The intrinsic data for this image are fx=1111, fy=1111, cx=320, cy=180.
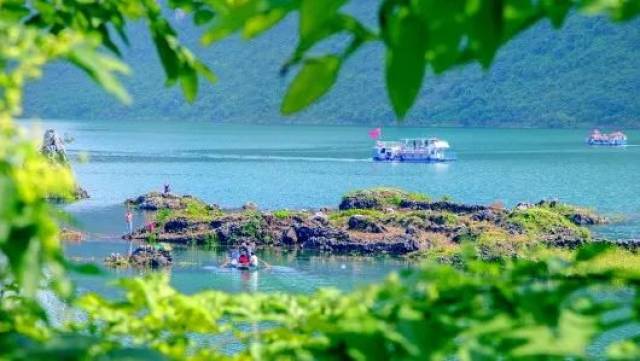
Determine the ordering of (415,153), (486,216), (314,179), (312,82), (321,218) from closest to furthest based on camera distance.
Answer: (312,82)
(321,218)
(486,216)
(314,179)
(415,153)

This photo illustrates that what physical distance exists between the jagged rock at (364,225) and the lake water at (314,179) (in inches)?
155

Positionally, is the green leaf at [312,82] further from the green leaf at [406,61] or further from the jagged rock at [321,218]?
the jagged rock at [321,218]

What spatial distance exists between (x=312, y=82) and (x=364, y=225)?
3667cm

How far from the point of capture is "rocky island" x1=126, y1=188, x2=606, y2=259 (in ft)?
117

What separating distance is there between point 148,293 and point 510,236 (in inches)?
1423

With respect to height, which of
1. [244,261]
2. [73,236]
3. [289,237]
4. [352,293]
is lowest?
[244,261]

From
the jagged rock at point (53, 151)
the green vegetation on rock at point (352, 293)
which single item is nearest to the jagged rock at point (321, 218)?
the jagged rock at point (53, 151)

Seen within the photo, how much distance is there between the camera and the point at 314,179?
6819 cm

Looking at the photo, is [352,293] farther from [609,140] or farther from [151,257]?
[609,140]

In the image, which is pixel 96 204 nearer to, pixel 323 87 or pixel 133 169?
pixel 133 169

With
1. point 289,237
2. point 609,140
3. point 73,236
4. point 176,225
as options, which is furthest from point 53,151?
point 609,140

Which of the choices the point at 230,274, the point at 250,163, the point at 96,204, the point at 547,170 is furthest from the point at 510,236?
the point at 250,163

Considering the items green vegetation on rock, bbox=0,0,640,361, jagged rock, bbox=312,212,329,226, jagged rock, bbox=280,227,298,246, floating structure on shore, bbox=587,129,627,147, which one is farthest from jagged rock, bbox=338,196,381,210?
floating structure on shore, bbox=587,129,627,147

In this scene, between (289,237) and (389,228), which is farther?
(389,228)
